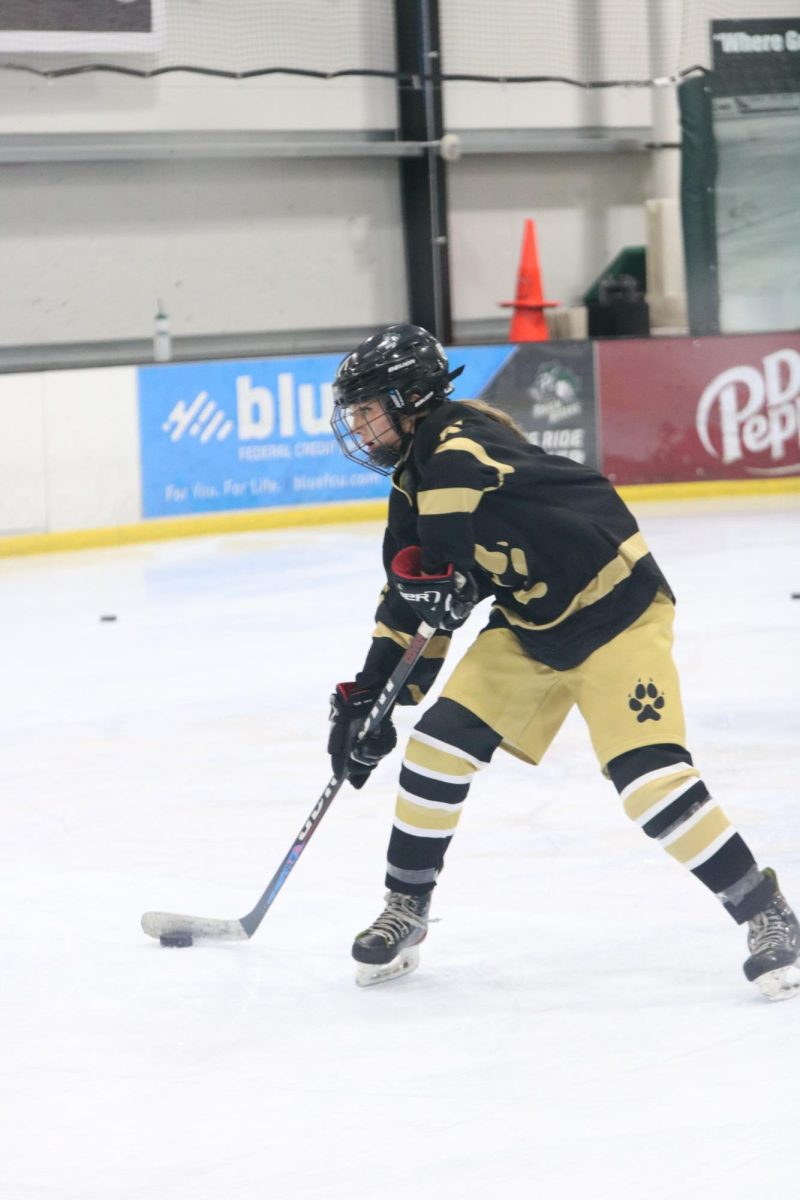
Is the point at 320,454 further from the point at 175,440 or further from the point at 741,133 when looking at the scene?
the point at 741,133

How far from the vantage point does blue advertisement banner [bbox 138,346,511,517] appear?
7.89 metres

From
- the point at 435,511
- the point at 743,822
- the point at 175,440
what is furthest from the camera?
the point at 175,440

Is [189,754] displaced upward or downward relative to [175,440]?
downward

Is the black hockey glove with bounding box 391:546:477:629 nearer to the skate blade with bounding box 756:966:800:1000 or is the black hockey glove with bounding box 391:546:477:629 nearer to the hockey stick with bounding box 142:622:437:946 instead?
the hockey stick with bounding box 142:622:437:946

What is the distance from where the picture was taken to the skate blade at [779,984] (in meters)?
2.37

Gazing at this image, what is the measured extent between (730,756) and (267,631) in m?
2.08

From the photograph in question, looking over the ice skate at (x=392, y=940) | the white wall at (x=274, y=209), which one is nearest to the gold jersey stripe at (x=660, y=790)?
the ice skate at (x=392, y=940)

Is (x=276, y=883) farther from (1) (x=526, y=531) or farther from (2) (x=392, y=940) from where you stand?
(1) (x=526, y=531)

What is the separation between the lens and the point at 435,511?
89.8 inches

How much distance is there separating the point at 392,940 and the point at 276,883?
225 mm

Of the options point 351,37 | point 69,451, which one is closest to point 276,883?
point 69,451

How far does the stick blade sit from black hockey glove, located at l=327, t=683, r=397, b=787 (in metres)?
0.35

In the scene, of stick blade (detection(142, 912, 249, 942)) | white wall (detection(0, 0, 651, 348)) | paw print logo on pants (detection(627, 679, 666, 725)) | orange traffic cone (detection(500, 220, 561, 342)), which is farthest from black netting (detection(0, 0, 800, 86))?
paw print logo on pants (detection(627, 679, 666, 725))

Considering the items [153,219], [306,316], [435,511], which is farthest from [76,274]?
[435,511]
